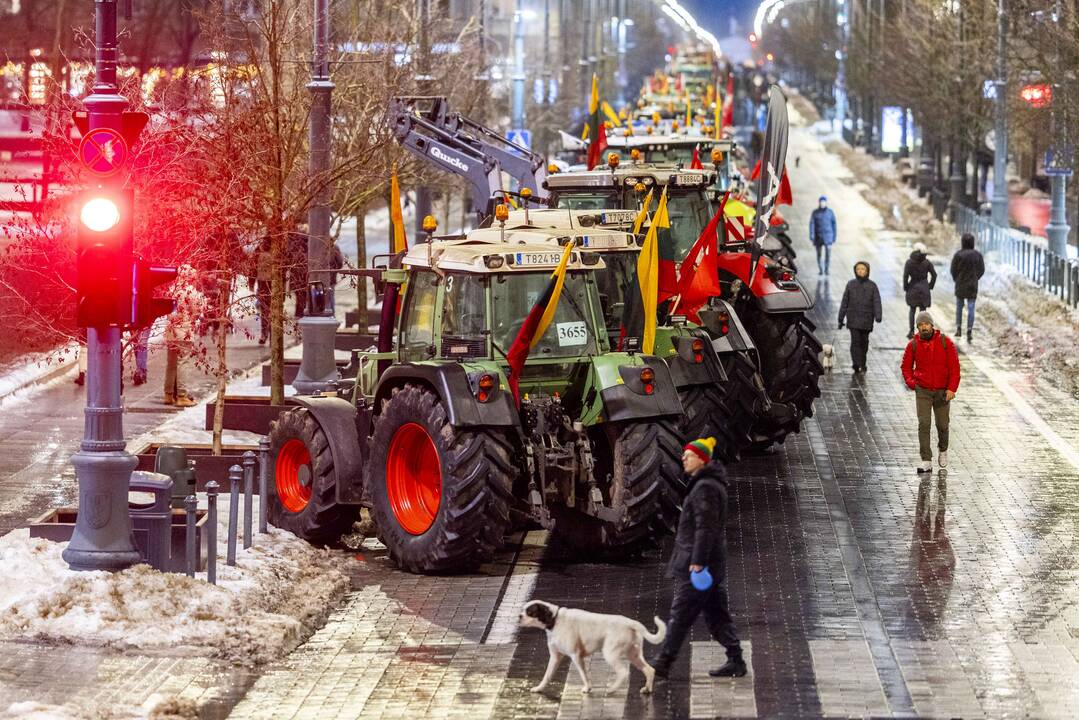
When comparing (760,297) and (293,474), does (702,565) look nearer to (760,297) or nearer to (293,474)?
(293,474)

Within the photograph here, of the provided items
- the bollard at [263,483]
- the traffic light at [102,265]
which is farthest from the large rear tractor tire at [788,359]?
the traffic light at [102,265]

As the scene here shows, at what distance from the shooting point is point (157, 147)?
19.1 meters

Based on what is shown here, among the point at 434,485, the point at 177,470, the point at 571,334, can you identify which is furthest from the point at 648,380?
the point at 177,470

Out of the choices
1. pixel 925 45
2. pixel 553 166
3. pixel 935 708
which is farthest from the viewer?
pixel 925 45

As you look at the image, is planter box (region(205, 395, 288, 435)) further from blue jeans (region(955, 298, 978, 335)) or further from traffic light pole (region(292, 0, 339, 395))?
blue jeans (region(955, 298, 978, 335))

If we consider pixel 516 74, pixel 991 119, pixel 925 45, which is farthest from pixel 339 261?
pixel 925 45

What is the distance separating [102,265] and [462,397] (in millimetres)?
2829

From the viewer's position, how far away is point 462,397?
15.3 m

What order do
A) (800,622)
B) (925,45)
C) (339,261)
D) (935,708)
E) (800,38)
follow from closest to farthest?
(935,708) < (800,622) < (339,261) < (925,45) < (800,38)

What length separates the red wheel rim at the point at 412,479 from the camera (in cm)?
1606

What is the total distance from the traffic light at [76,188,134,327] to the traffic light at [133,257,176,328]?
0.37 ft

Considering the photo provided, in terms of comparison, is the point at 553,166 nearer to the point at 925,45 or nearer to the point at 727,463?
the point at 727,463

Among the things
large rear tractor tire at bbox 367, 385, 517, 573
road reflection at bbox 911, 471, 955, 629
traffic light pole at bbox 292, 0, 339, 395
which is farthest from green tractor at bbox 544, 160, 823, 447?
large rear tractor tire at bbox 367, 385, 517, 573

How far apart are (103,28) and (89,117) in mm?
628
